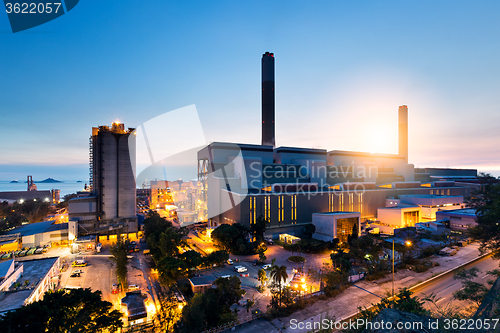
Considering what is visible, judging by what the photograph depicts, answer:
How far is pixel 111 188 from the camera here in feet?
141

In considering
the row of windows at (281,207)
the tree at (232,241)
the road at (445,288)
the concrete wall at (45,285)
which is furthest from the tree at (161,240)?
the road at (445,288)

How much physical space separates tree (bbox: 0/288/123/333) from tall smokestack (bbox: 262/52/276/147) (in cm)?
5816

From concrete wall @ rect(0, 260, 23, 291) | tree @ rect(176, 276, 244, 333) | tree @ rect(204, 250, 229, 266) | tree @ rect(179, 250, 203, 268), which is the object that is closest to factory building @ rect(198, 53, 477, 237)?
tree @ rect(204, 250, 229, 266)

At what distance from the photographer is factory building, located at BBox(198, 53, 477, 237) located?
144 ft

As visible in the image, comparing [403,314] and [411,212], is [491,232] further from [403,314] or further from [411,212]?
[411,212]

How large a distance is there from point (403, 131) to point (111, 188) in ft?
293

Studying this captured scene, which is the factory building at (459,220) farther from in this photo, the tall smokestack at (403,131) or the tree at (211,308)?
the tree at (211,308)

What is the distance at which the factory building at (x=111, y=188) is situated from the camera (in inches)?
1625

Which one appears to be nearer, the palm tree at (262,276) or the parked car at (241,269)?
the palm tree at (262,276)

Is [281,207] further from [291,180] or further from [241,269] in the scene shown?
[241,269]

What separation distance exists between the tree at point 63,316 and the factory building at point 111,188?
3258 centimetres

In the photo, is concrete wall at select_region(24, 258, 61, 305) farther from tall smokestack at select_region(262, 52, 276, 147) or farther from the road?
tall smokestack at select_region(262, 52, 276, 147)

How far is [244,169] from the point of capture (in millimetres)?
52969

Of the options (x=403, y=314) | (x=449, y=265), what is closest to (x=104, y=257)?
(x=403, y=314)
